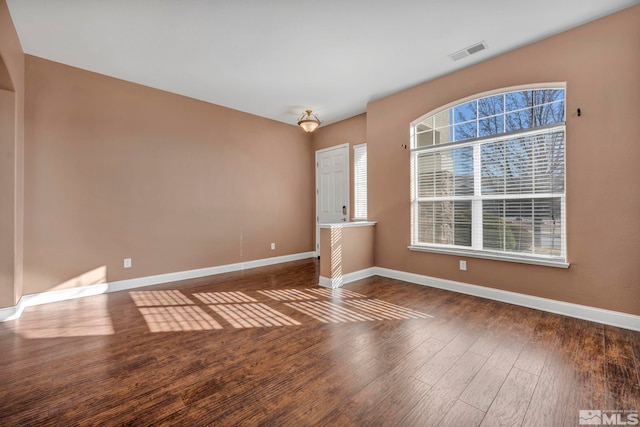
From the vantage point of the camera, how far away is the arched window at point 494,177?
300cm

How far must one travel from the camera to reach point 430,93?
3939mm

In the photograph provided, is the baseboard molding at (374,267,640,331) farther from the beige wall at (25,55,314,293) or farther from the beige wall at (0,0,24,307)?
the beige wall at (0,0,24,307)

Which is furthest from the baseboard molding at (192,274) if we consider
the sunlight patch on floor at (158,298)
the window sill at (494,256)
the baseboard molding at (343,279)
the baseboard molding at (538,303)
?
the window sill at (494,256)

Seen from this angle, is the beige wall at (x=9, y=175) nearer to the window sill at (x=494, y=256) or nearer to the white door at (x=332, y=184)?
the white door at (x=332, y=184)

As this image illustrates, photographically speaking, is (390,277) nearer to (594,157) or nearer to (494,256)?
(494,256)

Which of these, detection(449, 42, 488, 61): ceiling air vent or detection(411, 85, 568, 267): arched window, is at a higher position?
detection(449, 42, 488, 61): ceiling air vent

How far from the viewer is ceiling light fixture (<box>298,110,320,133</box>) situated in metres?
4.79

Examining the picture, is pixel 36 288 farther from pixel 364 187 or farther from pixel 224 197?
pixel 364 187

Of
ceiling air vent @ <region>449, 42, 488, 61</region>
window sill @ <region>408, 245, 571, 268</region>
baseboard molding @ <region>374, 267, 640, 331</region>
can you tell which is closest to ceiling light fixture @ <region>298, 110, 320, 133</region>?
ceiling air vent @ <region>449, 42, 488, 61</region>

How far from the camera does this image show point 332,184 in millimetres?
5969

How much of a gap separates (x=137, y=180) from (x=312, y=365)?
11.9ft

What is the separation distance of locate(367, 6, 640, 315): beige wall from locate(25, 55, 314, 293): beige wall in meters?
3.84

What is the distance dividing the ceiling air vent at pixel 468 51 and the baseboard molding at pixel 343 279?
314cm

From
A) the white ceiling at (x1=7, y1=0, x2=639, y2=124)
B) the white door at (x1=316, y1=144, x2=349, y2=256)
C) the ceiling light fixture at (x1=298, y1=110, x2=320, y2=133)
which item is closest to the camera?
the white ceiling at (x1=7, y1=0, x2=639, y2=124)
